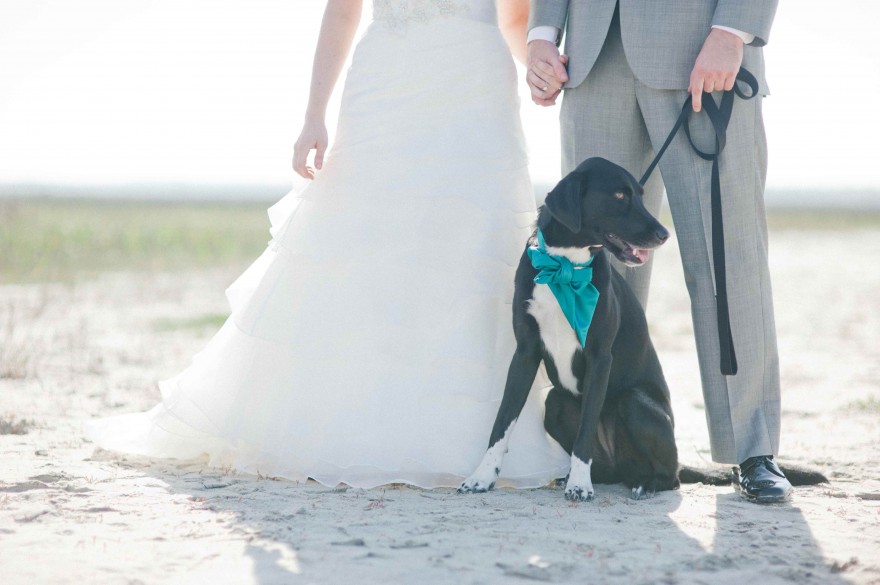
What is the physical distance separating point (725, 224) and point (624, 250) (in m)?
0.45

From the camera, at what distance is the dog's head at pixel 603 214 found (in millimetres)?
3676

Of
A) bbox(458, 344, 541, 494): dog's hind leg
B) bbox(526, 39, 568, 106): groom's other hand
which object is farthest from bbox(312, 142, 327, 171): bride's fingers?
bbox(458, 344, 541, 494): dog's hind leg

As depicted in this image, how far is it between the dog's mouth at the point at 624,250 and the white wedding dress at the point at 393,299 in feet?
1.62

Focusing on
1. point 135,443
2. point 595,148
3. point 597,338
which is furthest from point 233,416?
point 595,148

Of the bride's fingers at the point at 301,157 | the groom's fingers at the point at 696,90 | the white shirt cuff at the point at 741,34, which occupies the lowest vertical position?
the bride's fingers at the point at 301,157

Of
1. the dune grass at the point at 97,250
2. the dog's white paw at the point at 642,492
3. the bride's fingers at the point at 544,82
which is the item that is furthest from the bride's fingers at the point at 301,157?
the dune grass at the point at 97,250

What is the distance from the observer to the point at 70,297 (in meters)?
11.5

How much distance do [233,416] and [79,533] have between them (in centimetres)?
104

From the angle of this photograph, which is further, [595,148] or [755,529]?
[595,148]

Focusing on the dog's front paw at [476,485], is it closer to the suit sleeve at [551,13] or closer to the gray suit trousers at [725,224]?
the gray suit trousers at [725,224]

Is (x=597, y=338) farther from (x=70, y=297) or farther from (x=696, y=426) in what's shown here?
(x=70, y=297)

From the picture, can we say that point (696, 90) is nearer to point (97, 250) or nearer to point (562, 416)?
point (562, 416)

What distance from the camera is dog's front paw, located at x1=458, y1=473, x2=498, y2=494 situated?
A: 3646 millimetres

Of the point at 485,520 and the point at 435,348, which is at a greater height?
the point at 435,348
